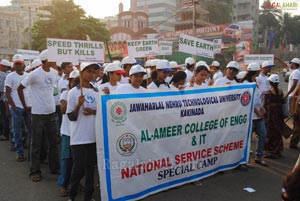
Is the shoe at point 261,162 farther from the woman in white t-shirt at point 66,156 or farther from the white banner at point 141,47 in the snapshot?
the white banner at point 141,47

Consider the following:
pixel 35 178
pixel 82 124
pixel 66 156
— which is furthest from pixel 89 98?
pixel 35 178

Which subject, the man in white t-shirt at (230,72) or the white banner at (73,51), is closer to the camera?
the white banner at (73,51)

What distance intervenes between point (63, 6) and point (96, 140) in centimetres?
2866

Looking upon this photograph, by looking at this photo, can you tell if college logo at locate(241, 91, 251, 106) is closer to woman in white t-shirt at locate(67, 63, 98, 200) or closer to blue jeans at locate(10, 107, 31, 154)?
woman in white t-shirt at locate(67, 63, 98, 200)

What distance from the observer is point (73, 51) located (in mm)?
4434

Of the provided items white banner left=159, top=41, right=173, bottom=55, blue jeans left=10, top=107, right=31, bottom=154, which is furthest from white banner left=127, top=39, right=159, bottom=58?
white banner left=159, top=41, right=173, bottom=55

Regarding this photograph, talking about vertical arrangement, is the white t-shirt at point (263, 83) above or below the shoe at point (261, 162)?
above

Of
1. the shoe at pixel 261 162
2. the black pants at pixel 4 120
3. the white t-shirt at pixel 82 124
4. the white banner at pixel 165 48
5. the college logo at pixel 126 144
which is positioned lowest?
the shoe at pixel 261 162

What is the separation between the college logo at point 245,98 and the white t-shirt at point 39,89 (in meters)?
3.21

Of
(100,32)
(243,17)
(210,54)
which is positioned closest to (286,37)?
(243,17)

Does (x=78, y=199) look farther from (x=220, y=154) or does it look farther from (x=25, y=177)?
(x=220, y=154)

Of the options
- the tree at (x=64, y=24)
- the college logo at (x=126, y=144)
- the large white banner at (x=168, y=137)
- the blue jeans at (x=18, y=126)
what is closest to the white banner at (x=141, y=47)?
the blue jeans at (x=18, y=126)

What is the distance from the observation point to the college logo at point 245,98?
561cm

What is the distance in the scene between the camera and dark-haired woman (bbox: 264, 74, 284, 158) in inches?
259
